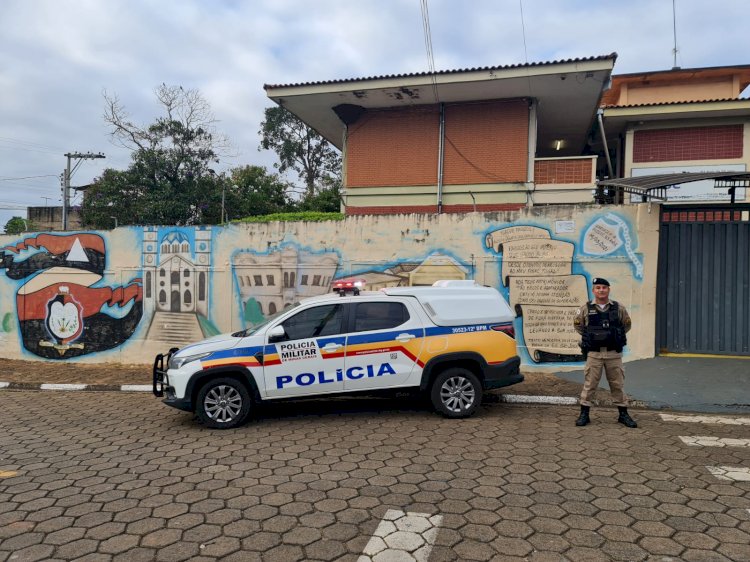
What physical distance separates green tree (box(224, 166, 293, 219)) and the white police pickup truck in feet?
69.7

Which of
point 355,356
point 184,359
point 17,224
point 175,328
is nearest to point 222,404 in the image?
point 184,359

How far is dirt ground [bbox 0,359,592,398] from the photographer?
7.90 m

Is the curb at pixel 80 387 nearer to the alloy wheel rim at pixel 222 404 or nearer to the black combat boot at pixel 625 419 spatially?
the alloy wheel rim at pixel 222 404

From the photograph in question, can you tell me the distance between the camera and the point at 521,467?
462 centimetres

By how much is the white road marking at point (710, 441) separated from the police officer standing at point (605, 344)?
59 cm

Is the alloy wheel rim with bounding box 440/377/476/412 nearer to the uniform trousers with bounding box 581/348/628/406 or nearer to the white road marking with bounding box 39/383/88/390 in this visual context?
the uniform trousers with bounding box 581/348/628/406

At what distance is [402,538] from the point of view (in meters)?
3.36

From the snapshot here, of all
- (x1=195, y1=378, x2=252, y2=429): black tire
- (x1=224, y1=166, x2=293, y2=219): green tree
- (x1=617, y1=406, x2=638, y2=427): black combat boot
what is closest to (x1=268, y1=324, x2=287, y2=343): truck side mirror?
(x1=195, y1=378, x2=252, y2=429): black tire

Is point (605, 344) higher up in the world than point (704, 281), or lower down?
lower down

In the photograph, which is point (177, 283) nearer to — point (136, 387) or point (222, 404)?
point (136, 387)

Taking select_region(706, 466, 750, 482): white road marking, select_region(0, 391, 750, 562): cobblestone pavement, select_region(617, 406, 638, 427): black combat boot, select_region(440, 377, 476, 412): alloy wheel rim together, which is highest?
select_region(440, 377, 476, 412): alloy wheel rim

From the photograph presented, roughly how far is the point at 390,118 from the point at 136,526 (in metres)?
14.0

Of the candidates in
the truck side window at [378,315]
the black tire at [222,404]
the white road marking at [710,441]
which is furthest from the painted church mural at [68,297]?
the white road marking at [710,441]

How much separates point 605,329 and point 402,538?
3.74m
